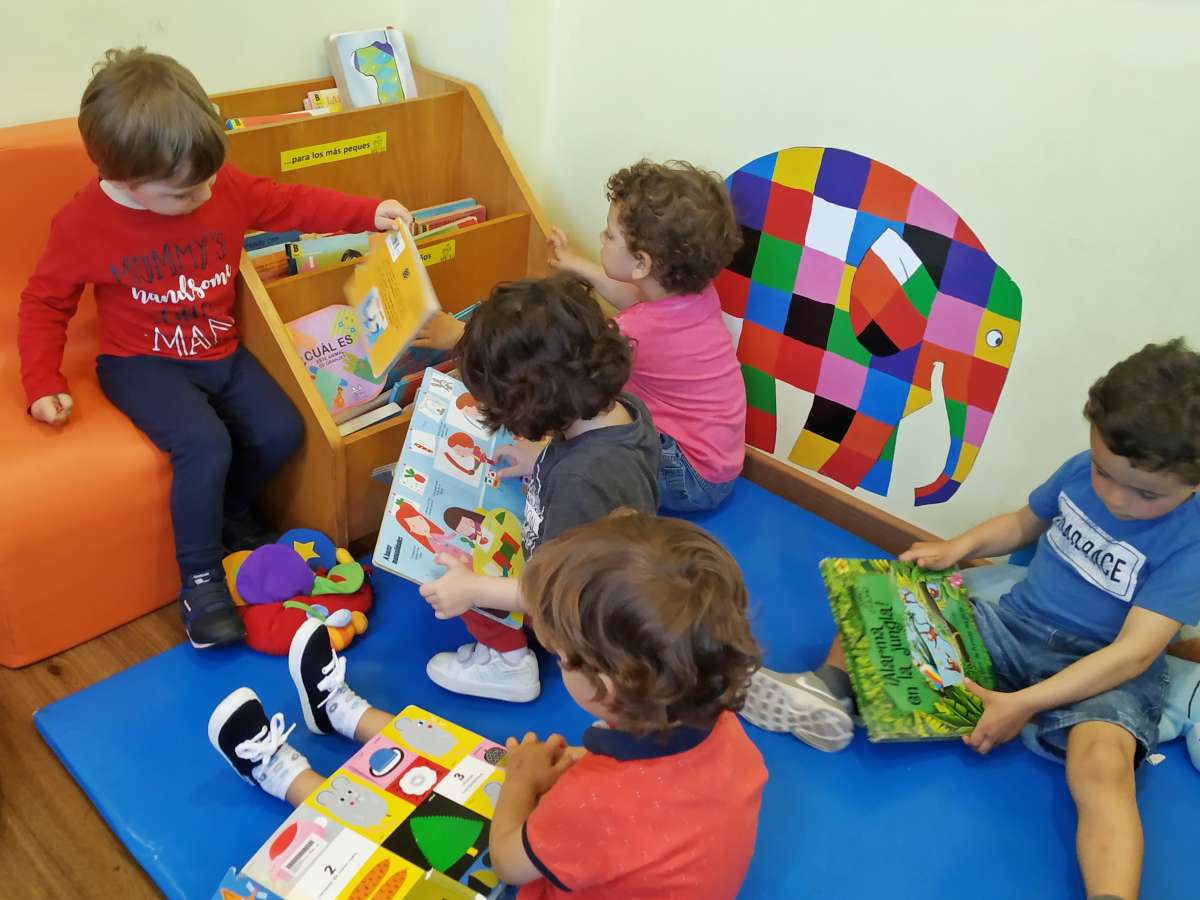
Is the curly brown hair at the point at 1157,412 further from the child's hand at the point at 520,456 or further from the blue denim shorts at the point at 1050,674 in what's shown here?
the child's hand at the point at 520,456

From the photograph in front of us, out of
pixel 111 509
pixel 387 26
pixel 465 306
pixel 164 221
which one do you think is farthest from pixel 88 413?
pixel 387 26

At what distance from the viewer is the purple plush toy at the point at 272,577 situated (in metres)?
1.63

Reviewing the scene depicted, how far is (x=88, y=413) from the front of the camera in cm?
161

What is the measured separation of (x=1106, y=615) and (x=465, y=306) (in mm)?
1369

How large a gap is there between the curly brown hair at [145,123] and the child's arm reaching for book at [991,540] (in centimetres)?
139

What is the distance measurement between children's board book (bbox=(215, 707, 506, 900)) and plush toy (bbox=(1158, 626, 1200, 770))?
1115mm

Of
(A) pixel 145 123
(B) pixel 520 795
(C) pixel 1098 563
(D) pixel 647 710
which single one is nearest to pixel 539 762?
(B) pixel 520 795

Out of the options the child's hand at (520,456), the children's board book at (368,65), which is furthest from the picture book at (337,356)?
the children's board book at (368,65)

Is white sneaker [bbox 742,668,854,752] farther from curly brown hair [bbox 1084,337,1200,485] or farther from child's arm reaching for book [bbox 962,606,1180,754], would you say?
curly brown hair [bbox 1084,337,1200,485]

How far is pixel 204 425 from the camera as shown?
5.29 ft

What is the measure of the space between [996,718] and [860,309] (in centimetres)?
81

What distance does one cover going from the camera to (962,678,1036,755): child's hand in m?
1.50

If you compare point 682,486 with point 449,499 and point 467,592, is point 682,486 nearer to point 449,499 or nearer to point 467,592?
point 449,499

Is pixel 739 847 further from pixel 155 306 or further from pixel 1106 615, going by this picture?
pixel 155 306
